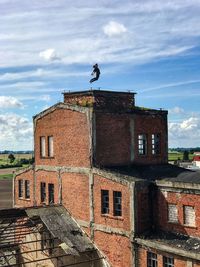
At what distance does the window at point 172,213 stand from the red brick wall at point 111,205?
2346 mm

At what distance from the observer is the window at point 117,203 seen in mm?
25438

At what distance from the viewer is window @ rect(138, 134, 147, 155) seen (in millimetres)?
30359

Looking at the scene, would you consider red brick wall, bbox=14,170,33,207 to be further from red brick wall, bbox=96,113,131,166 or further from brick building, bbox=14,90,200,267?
red brick wall, bbox=96,113,131,166

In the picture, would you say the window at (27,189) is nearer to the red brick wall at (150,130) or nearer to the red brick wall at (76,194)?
the red brick wall at (76,194)

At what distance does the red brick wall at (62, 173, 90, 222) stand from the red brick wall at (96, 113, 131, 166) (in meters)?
1.96

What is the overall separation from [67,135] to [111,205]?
268 inches

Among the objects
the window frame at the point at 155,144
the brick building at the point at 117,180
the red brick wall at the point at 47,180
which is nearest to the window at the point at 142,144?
the brick building at the point at 117,180

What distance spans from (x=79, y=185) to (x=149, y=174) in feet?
16.1

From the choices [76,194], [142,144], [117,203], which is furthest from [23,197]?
[117,203]

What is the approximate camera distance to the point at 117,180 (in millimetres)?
25281

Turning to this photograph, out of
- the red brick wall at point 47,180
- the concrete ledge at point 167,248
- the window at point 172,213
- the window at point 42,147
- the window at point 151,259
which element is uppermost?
the window at point 42,147

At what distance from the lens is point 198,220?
22.2 m

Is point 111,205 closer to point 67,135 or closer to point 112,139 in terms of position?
point 112,139

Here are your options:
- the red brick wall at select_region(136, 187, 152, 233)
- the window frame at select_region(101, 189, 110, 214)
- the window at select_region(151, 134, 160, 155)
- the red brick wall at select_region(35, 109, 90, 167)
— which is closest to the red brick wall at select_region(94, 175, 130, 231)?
the window frame at select_region(101, 189, 110, 214)
